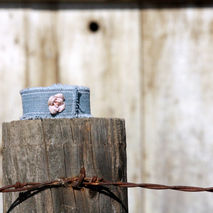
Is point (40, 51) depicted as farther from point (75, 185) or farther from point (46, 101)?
point (75, 185)

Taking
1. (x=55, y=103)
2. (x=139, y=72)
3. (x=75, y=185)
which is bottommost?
(x=75, y=185)

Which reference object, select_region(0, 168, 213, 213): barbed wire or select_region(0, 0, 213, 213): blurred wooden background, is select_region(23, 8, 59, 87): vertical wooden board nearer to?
select_region(0, 0, 213, 213): blurred wooden background

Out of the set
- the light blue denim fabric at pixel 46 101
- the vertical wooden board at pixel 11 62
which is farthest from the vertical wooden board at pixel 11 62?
the light blue denim fabric at pixel 46 101

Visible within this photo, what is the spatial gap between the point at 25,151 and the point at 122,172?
0.66ft

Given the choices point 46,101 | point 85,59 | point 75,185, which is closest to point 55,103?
point 46,101

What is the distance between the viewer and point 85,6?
82.3 inches

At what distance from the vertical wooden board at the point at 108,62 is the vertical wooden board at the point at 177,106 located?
0.04m

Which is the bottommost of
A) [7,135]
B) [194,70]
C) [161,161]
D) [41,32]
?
[161,161]

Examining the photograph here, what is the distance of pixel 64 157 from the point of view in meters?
1.08

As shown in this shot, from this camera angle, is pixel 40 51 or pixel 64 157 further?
pixel 40 51

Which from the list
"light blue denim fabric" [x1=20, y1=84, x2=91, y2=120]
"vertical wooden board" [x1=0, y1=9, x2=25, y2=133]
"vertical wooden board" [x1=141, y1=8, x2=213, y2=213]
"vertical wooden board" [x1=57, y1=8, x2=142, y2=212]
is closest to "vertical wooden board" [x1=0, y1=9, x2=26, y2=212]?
"vertical wooden board" [x1=0, y1=9, x2=25, y2=133]

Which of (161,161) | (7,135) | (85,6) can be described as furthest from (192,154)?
(7,135)

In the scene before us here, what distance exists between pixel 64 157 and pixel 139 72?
3.39ft

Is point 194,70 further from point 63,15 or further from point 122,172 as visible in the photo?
point 122,172
